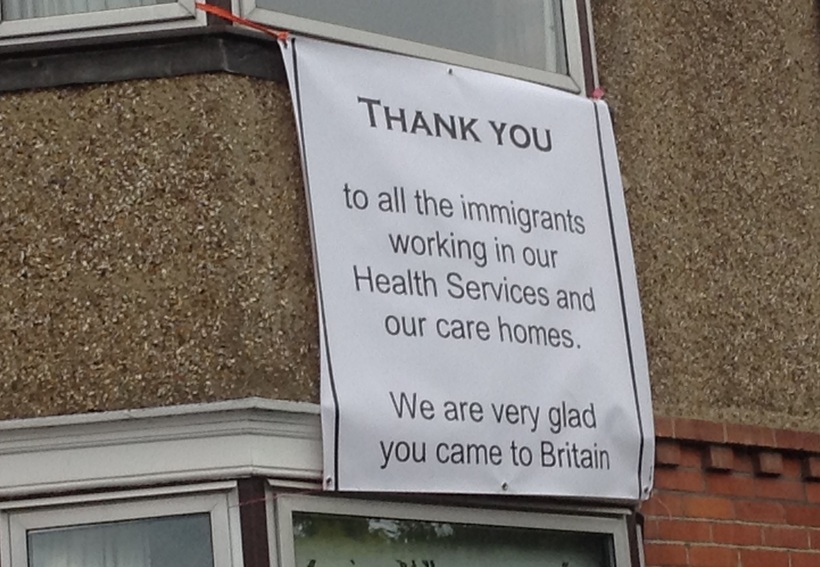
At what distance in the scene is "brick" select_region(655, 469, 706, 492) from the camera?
21.7 feet

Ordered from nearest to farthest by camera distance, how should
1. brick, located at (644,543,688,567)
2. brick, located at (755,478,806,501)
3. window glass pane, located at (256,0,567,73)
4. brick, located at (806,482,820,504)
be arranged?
window glass pane, located at (256,0,567,73)
brick, located at (644,543,688,567)
brick, located at (755,478,806,501)
brick, located at (806,482,820,504)

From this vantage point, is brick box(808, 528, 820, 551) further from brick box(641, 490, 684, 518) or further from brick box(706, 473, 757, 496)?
brick box(641, 490, 684, 518)

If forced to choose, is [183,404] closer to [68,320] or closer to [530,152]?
[68,320]

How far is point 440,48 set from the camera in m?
6.39

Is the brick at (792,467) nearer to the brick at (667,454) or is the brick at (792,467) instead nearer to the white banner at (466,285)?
the brick at (667,454)

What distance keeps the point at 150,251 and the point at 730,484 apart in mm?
2175

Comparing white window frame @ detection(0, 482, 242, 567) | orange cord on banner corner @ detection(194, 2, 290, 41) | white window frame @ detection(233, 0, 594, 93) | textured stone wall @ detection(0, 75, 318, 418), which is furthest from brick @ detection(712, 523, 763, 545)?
orange cord on banner corner @ detection(194, 2, 290, 41)

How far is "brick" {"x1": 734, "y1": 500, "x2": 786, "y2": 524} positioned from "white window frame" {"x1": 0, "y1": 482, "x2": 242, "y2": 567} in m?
1.96

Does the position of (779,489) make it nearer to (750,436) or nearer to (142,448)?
(750,436)

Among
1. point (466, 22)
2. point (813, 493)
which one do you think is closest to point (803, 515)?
point (813, 493)

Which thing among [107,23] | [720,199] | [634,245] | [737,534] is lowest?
[737,534]

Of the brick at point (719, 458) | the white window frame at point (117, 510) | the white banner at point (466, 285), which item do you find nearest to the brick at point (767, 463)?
the brick at point (719, 458)

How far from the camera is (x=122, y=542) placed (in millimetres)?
5664

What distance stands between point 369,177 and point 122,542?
48.8 inches
